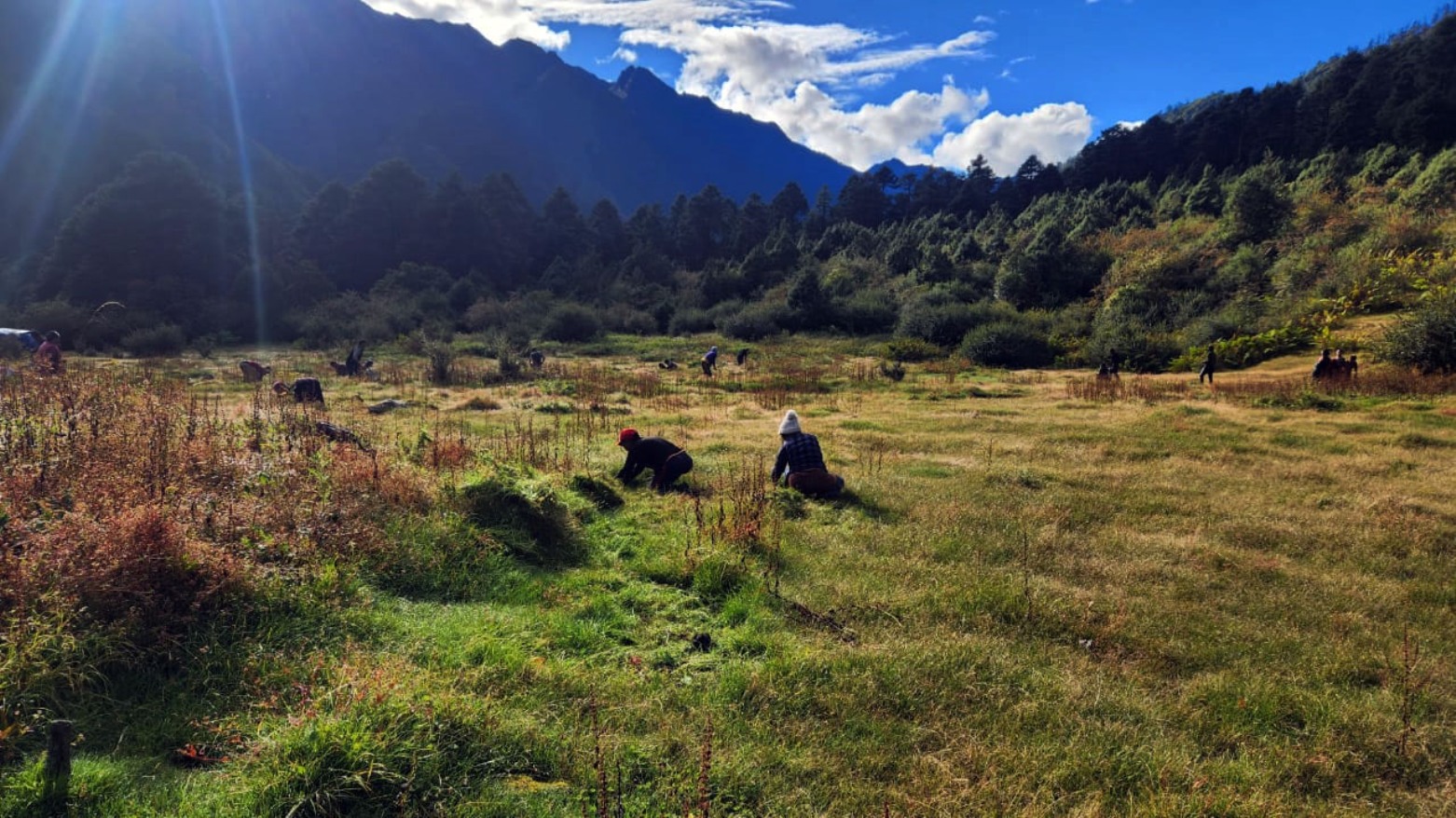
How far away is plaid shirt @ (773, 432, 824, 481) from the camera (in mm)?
7746

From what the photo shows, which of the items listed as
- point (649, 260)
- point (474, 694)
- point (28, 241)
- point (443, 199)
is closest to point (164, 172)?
point (28, 241)

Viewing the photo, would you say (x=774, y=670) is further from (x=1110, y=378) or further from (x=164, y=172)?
(x=164, y=172)

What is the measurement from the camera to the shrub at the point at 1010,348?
1031 inches

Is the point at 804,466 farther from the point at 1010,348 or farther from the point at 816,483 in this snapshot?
the point at 1010,348

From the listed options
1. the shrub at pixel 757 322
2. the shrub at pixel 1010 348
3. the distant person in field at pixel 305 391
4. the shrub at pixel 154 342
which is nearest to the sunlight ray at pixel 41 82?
the shrub at pixel 154 342

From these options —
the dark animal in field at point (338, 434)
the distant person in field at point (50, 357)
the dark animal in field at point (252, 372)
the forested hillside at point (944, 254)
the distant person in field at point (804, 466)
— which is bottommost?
the distant person in field at point (804, 466)

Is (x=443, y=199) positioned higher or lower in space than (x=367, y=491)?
higher

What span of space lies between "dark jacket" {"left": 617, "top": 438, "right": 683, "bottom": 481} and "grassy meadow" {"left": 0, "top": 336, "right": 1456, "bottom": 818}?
33cm

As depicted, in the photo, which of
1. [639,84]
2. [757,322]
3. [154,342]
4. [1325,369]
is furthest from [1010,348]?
[639,84]

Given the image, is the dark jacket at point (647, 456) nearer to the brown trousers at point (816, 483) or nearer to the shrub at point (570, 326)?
the brown trousers at point (816, 483)

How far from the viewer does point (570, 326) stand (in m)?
36.2

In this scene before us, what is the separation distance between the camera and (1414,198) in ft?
89.0

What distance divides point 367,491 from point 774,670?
4.45 metres

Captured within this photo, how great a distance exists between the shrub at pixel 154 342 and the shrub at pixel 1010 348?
108 feet
